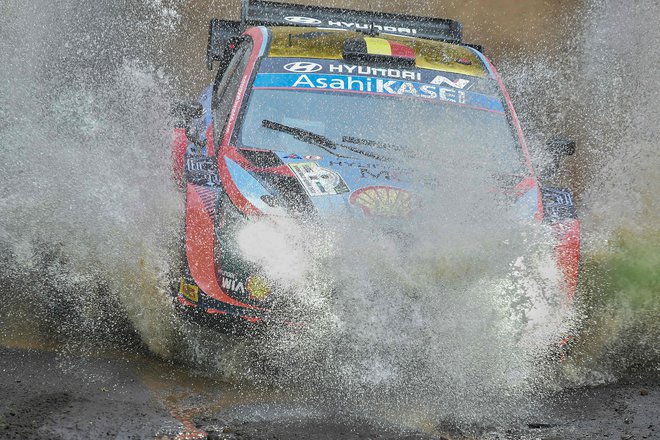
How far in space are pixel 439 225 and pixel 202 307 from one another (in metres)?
1.31

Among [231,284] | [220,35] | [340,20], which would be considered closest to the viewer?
[231,284]

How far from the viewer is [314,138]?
19.1ft

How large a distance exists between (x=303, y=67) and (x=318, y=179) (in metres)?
1.24

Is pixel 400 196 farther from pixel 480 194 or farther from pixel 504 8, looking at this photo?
pixel 504 8

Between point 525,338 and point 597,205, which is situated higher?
point 597,205

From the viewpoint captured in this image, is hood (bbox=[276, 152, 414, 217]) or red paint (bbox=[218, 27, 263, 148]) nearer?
hood (bbox=[276, 152, 414, 217])

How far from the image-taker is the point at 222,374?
4.93 m

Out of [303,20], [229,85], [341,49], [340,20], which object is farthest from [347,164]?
[340,20]

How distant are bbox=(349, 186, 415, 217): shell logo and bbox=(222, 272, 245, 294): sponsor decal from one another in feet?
2.54

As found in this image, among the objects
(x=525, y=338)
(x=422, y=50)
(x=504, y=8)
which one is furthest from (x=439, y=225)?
(x=504, y=8)

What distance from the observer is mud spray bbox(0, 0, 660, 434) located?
4.56 m

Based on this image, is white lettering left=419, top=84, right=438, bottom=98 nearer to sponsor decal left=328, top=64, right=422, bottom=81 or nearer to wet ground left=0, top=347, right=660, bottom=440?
sponsor decal left=328, top=64, right=422, bottom=81

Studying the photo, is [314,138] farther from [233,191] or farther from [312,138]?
[233,191]

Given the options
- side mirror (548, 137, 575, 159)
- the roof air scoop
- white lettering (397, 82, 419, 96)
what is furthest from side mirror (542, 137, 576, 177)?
the roof air scoop
